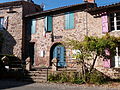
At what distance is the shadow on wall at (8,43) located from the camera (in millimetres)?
17250

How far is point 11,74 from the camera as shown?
1313 centimetres

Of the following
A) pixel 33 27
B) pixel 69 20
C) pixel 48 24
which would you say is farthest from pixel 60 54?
pixel 33 27

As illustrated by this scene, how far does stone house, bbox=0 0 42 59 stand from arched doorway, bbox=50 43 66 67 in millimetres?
3150

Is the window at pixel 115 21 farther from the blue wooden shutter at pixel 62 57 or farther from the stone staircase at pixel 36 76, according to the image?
the stone staircase at pixel 36 76

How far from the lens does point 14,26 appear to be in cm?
1742

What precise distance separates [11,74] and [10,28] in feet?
19.7

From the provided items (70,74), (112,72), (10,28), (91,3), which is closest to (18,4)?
(10,28)

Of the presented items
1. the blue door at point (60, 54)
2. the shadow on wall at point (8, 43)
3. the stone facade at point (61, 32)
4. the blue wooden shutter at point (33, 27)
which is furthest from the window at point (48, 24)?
the shadow on wall at point (8, 43)

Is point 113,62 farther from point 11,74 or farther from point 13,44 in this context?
point 13,44

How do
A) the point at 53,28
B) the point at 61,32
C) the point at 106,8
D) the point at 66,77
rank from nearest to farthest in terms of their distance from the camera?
the point at 66,77 < the point at 106,8 < the point at 61,32 < the point at 53,28

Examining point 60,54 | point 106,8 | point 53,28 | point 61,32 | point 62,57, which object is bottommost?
point 62,57

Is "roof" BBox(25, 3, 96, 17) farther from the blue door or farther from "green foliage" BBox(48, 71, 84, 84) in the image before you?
"green foliage" BBox(48, 71, 84, 84)

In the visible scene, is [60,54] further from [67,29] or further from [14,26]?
[14,26]

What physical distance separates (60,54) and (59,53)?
139 mm
